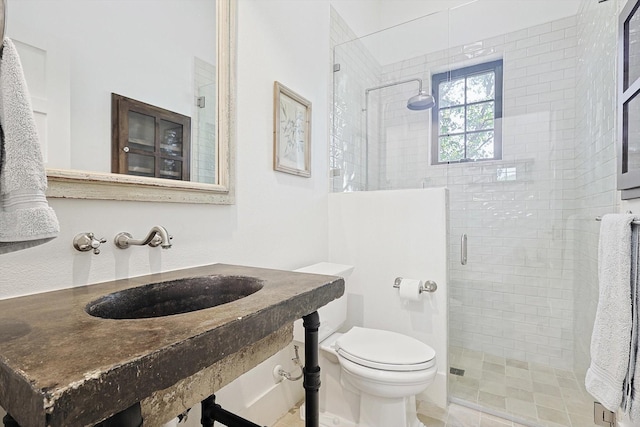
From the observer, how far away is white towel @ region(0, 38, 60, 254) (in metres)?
0.54

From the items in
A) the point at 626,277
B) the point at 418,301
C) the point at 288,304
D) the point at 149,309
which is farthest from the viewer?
the point at 418,301

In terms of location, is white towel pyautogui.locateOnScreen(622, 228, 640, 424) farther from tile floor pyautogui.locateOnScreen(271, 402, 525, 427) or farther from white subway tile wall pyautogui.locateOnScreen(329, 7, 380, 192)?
white subway tile wall pyautogui.locateOnScreen(329, 7, 380, 192)

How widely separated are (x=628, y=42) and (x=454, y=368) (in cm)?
187

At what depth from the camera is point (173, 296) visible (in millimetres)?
985

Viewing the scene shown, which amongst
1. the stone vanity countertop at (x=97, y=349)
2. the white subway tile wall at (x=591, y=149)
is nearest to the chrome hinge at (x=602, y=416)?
the white subway tile wall at (x=591, y=149)

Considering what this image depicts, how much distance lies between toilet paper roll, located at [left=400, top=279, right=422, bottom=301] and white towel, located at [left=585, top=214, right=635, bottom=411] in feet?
2.46

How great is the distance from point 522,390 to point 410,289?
92cm

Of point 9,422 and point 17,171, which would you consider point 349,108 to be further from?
point 9,422

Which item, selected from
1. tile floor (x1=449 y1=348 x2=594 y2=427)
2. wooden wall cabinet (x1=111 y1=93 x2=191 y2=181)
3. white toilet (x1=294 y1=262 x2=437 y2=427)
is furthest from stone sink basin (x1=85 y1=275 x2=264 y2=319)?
tile floor (x1=449 y1=348 x2=594 y2=427)

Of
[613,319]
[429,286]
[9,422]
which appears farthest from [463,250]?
[9,422]

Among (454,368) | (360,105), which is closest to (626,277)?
(454,368)

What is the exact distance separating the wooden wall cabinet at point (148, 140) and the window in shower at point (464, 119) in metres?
1.71

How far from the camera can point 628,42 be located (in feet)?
4.41

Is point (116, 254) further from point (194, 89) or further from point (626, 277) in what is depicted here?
point (626, 277)
